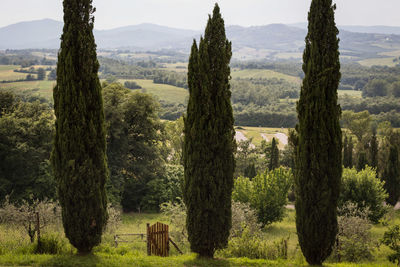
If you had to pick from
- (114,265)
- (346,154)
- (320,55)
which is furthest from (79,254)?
(346,154)

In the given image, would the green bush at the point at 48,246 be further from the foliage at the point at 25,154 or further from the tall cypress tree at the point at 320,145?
the foliage at the point at 25,154

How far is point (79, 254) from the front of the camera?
12289mm

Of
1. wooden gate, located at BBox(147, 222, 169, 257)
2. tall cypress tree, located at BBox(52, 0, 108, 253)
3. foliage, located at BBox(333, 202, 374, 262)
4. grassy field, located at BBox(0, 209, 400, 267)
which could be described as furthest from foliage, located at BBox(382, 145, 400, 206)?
tall cypress tree, located at BBox(52, 0, 108, 253)

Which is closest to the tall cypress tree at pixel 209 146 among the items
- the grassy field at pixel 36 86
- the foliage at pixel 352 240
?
the foliage at pixel 352 240

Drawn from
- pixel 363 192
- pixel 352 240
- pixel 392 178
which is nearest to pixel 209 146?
pixel 352 240

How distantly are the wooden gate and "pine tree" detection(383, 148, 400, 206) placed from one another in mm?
31809

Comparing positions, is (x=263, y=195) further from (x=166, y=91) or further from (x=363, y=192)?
(x=166, y=91)

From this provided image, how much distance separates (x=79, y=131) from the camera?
1188cm

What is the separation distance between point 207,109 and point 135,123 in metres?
22.1

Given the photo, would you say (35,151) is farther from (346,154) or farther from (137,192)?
(346,154)

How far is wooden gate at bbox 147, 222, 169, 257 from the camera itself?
Result: 14.9 meters

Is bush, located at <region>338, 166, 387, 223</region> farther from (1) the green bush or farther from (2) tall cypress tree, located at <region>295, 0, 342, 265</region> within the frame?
(1) the green bush

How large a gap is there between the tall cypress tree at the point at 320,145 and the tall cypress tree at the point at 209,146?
8.60 ft

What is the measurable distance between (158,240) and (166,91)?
5101 inches
